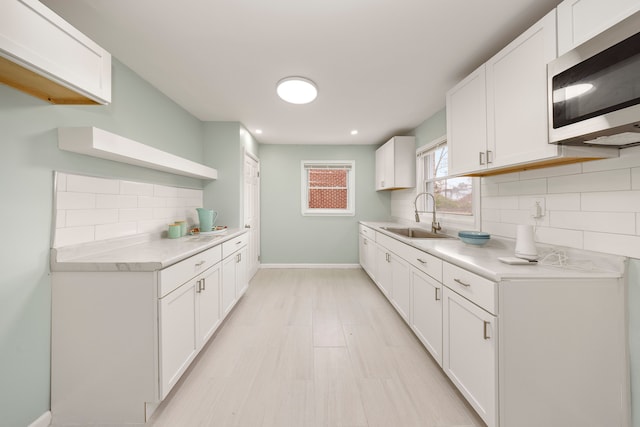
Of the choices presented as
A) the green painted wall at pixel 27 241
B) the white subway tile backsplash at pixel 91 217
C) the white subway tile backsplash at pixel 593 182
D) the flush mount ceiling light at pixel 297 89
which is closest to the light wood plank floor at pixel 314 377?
the green painted wall at pixel 27 241

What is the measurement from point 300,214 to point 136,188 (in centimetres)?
282

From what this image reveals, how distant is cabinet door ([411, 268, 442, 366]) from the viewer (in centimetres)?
171

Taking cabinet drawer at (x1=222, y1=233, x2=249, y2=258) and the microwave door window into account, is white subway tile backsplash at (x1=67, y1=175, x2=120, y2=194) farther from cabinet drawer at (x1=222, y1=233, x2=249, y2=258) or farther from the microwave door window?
the microwave door window

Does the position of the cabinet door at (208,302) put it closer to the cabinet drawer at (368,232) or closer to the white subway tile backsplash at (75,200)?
the white subway tile backsplash at (75,200)

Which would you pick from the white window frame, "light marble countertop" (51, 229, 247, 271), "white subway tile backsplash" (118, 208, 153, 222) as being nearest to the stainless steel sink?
the white window frame

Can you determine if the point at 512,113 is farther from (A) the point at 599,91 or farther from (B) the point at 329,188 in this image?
(B) the point at 329,188

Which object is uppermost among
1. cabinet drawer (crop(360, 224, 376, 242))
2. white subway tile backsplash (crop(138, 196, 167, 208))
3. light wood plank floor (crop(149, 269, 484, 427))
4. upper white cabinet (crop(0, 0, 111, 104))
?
upper white cabinet (crop(0, 0, 111, 104))

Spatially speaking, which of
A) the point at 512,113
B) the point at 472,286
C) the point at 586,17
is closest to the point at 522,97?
the point at 512,113

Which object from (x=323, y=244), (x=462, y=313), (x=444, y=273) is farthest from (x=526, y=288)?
(x=323, y=244)

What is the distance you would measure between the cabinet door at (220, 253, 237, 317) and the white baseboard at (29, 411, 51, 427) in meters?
1.17

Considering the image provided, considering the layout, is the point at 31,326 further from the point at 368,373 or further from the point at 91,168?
the point at 368,373

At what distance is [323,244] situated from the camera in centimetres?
458

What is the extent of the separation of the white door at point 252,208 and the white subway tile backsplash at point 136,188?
1439mm

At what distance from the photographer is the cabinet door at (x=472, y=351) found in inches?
46.7
